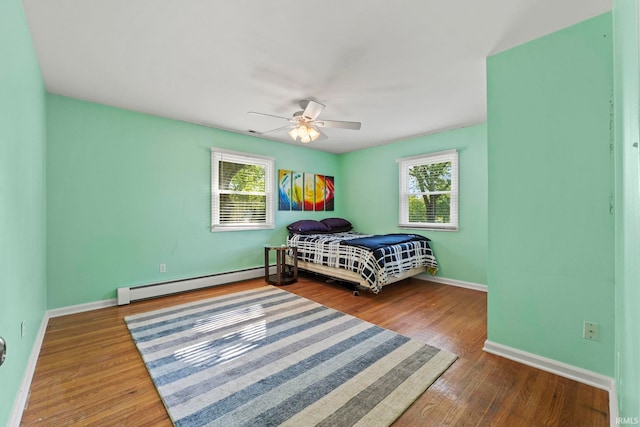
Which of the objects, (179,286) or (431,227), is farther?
(431,227)

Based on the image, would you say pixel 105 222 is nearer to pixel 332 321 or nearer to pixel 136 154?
pixel 136 154

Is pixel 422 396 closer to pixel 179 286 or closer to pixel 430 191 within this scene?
pixel 179 286

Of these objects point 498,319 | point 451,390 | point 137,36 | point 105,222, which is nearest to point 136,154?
point 105,222

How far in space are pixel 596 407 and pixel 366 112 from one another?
3.24 m

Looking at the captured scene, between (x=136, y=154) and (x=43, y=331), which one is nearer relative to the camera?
(x=43, y=331)

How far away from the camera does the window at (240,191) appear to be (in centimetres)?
406

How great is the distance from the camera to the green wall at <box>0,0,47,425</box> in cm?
126

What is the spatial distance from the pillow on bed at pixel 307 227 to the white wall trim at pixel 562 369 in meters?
3.18

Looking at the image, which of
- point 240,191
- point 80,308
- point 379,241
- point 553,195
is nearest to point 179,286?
point 80,308

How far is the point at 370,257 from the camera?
3.38m

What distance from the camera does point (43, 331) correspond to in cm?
244

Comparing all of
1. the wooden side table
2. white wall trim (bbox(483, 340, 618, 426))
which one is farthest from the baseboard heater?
white wall trim (bbox(483, 340, 618, 426))

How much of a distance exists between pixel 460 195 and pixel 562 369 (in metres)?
2.65

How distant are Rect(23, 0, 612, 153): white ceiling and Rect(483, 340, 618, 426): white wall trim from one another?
2356 mm
